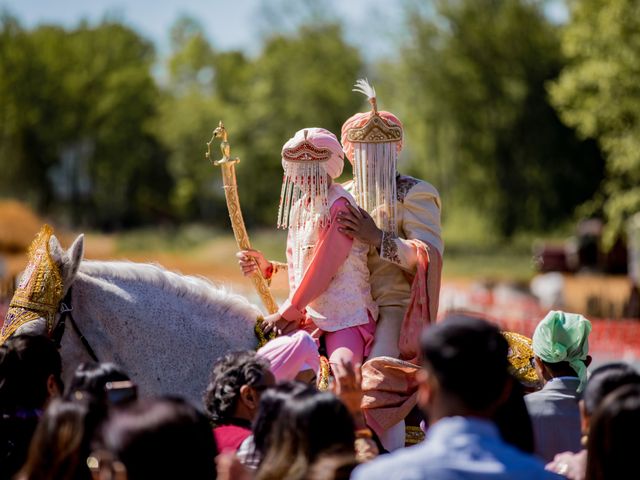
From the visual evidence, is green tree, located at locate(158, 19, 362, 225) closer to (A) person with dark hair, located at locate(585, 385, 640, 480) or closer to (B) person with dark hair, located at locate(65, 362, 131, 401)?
(B) person with dark hair, located at locate(65, 362, 131, 401)

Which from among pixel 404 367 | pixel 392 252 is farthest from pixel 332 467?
pixel 392 252

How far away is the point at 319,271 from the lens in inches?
214

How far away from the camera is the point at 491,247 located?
4406 cm

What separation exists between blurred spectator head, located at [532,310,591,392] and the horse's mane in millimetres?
1484

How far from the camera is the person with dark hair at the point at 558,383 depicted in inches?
184

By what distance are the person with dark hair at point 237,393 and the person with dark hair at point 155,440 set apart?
1006 mm

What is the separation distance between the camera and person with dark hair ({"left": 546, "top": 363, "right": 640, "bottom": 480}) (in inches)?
144

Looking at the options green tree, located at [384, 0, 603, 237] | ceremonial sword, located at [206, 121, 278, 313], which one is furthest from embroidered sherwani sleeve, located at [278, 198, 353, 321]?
green tree, located at [384, 0, 603, 237]

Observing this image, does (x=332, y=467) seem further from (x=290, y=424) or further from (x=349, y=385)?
(x=349, y=385)

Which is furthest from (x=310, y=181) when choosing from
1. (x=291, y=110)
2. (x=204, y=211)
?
(x=204, y=211)

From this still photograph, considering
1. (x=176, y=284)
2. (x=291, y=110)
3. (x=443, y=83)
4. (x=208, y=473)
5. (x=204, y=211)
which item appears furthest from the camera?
(x=204, y=211)

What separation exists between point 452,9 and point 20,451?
138 ft

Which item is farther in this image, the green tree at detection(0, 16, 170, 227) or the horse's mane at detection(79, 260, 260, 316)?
the green tree at detection(0, 16, 170, 227)

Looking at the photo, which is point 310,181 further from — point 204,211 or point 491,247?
point 204,211
